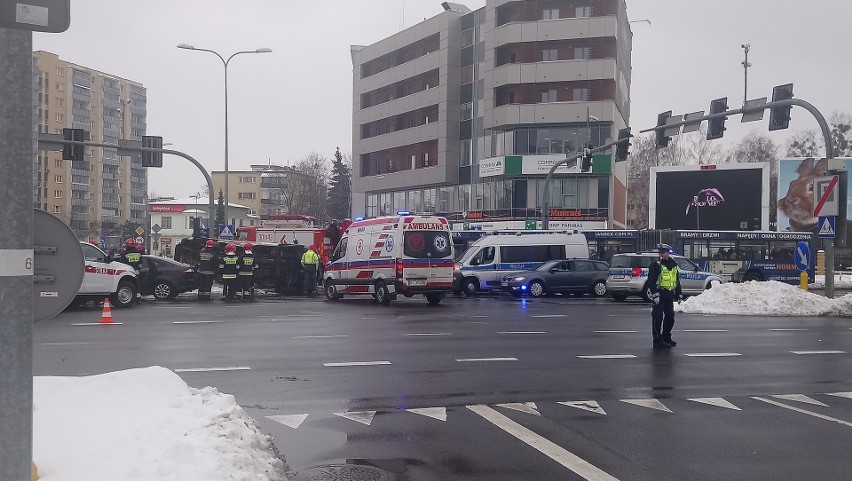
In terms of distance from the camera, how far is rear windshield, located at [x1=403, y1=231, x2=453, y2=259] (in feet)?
79.9

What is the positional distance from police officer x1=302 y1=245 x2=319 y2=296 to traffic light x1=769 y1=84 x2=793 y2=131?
49.1 ft

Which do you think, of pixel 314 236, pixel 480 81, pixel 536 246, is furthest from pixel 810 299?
pixel 480 81

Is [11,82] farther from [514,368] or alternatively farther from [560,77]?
[560,77]

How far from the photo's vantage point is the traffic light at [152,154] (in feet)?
98.5

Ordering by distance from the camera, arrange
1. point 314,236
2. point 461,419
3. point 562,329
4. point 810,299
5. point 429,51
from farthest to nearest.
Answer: point 429,51 < point 314,236 < point 810,299 < point 562,329 < point 461,419

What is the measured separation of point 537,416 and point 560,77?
47.5 meters

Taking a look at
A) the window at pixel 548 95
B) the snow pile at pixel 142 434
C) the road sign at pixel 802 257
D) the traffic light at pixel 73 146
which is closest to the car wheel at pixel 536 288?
the road sign at pixel 802 257

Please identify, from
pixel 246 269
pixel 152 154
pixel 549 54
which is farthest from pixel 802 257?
pixel 549 54

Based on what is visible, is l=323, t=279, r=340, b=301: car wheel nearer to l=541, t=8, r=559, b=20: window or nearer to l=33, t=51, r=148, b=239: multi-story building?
l=541, t=8, r=559, b=20: window

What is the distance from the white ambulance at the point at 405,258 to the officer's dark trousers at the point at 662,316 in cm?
1062

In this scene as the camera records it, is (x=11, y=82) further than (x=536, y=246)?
No

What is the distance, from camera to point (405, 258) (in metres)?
24.3

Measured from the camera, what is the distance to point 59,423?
5871 millimetres

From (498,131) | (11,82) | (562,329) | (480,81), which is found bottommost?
(562,329)
